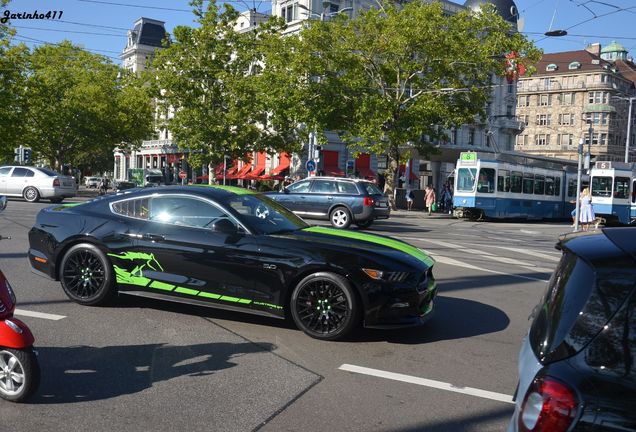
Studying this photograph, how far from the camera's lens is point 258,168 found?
5391cm

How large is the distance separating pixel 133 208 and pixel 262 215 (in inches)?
58.5

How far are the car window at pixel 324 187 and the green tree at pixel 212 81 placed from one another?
19390 millimetres

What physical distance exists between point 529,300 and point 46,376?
6.15 m

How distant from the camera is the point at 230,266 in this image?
5.95 metres

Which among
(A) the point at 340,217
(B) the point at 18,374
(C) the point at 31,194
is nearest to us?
(B) the point at 18,374

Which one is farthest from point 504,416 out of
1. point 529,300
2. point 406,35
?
point 406,35

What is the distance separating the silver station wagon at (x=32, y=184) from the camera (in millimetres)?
25484

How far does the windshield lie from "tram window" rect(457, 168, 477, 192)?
24526mm

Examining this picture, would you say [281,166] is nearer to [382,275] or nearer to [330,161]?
[330,161]

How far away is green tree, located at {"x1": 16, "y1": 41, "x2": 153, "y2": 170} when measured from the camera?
4491 cm

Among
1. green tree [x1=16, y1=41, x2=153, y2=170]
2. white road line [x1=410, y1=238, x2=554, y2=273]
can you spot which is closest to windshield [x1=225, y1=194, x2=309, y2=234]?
white road line [x1=410, y1=238, x2=554, y2=273]

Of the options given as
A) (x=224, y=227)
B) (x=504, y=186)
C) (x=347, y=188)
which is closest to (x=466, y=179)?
(x=504, y=186)

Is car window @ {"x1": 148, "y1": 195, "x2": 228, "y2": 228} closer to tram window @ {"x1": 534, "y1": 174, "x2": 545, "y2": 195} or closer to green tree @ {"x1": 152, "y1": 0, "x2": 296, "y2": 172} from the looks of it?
tram window @ {"x1": 534, "y1": 174, "x2": 545, "y2": 195}

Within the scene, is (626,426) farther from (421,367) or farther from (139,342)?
(139,342)
